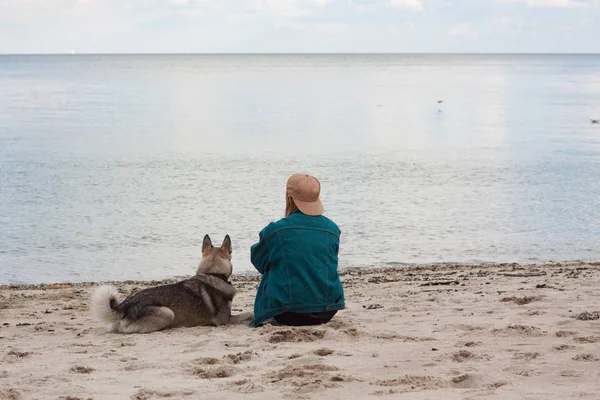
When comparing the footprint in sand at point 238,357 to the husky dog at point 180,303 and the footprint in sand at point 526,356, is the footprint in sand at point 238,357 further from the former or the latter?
the footprint in sand at point 526,356

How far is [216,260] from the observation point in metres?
7.93

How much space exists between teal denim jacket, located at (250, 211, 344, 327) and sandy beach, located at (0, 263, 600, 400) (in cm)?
25

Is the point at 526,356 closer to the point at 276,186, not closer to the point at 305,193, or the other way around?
the point at 305,193

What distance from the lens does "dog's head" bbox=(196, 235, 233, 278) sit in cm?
790

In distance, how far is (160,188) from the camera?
23.8m

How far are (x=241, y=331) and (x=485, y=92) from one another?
82608 mm

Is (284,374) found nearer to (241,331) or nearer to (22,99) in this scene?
(241,331)

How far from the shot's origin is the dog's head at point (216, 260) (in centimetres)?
790

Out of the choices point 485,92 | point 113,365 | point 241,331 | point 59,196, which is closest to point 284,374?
point 113,365

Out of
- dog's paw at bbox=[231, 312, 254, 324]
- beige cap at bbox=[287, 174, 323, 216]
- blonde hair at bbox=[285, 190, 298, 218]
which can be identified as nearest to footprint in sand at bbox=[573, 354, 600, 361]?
beige cap at bbox=[287, 174, 323, 216]

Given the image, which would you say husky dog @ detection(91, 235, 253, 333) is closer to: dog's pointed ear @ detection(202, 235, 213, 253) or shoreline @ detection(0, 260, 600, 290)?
dog's pointed ear @ detection(202, 235, 213, 253)

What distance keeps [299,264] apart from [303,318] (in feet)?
1.65

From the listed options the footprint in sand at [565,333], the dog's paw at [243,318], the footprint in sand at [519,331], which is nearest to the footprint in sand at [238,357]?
the dog's paw at [243,318]

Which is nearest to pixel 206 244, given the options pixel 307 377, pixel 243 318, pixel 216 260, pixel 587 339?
pixel 216 260
